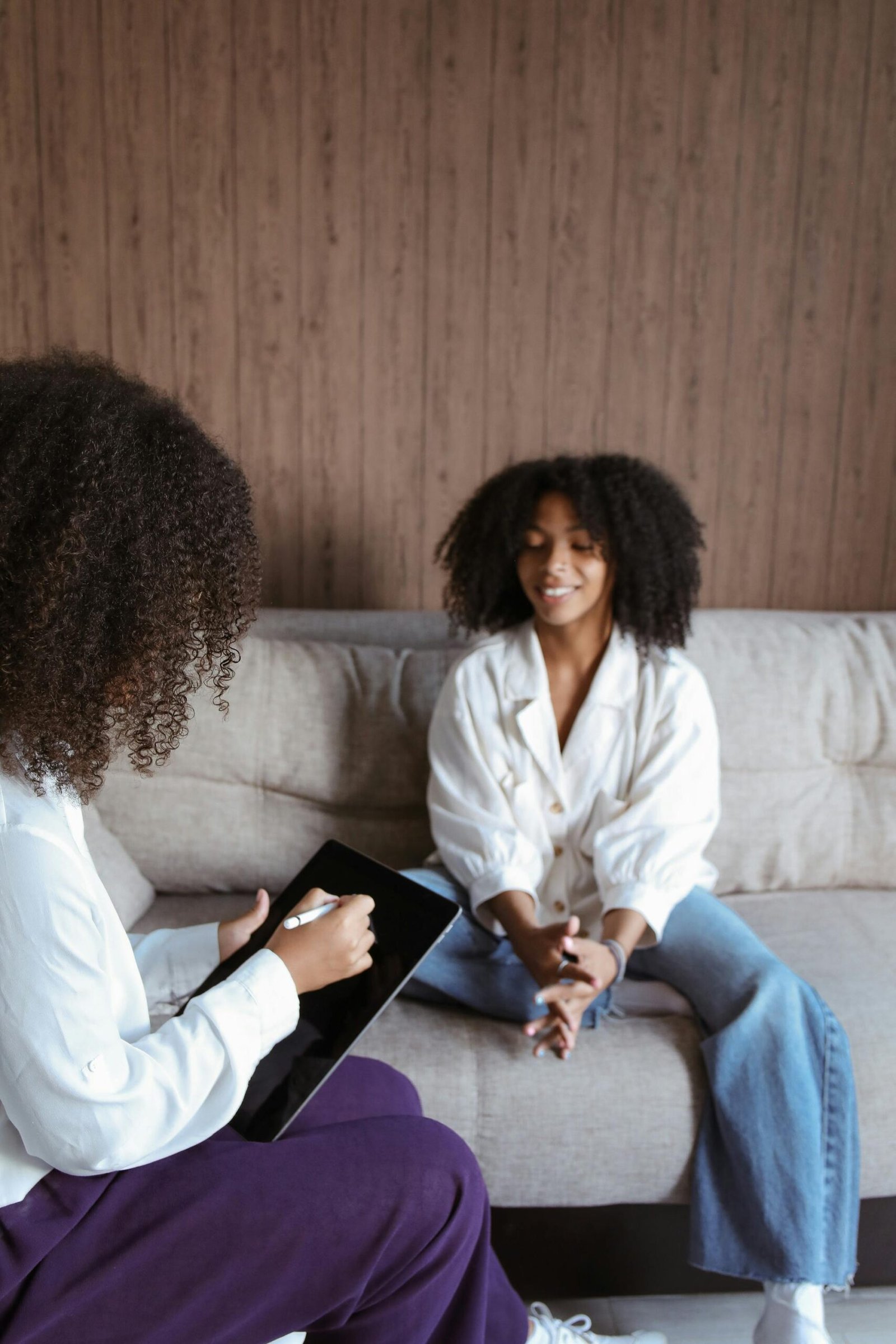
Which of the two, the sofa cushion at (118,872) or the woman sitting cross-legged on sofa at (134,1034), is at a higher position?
the woman sitting cross-legged on sofa at (134,1034)

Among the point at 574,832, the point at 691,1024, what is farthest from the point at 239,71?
the point at 691,1024

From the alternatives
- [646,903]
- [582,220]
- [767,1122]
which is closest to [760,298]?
[582,220]

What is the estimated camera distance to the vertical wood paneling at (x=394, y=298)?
2.07m

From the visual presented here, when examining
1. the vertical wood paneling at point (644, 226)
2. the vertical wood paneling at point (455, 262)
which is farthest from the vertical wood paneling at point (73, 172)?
the vertical wood paneling at point (644, 226)

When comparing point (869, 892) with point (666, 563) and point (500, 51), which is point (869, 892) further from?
point (500, 51)

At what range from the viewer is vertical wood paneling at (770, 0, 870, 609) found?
7.04 feet

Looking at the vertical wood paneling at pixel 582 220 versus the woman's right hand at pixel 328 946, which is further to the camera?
the vertical wood paneling at pixel 582 220

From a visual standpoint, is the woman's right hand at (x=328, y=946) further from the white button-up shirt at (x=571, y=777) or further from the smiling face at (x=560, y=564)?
the smiling face at (x=560, y=564)

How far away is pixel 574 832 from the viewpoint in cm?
161

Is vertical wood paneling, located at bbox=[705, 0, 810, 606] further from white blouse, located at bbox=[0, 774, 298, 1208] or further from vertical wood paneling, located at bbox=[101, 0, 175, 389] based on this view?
white blouse, located at bbox=[0, 774, 298, 1208]

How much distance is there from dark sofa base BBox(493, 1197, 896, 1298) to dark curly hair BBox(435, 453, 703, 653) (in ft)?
2.68

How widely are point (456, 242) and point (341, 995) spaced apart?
5.31 ft

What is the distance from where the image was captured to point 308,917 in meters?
0.99

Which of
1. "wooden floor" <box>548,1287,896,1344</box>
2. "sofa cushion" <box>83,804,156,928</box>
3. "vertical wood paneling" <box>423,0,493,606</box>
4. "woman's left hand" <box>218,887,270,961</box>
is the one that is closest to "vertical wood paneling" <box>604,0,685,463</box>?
Result: "vertical wood paneling" <box>423,0,493,606</box>
